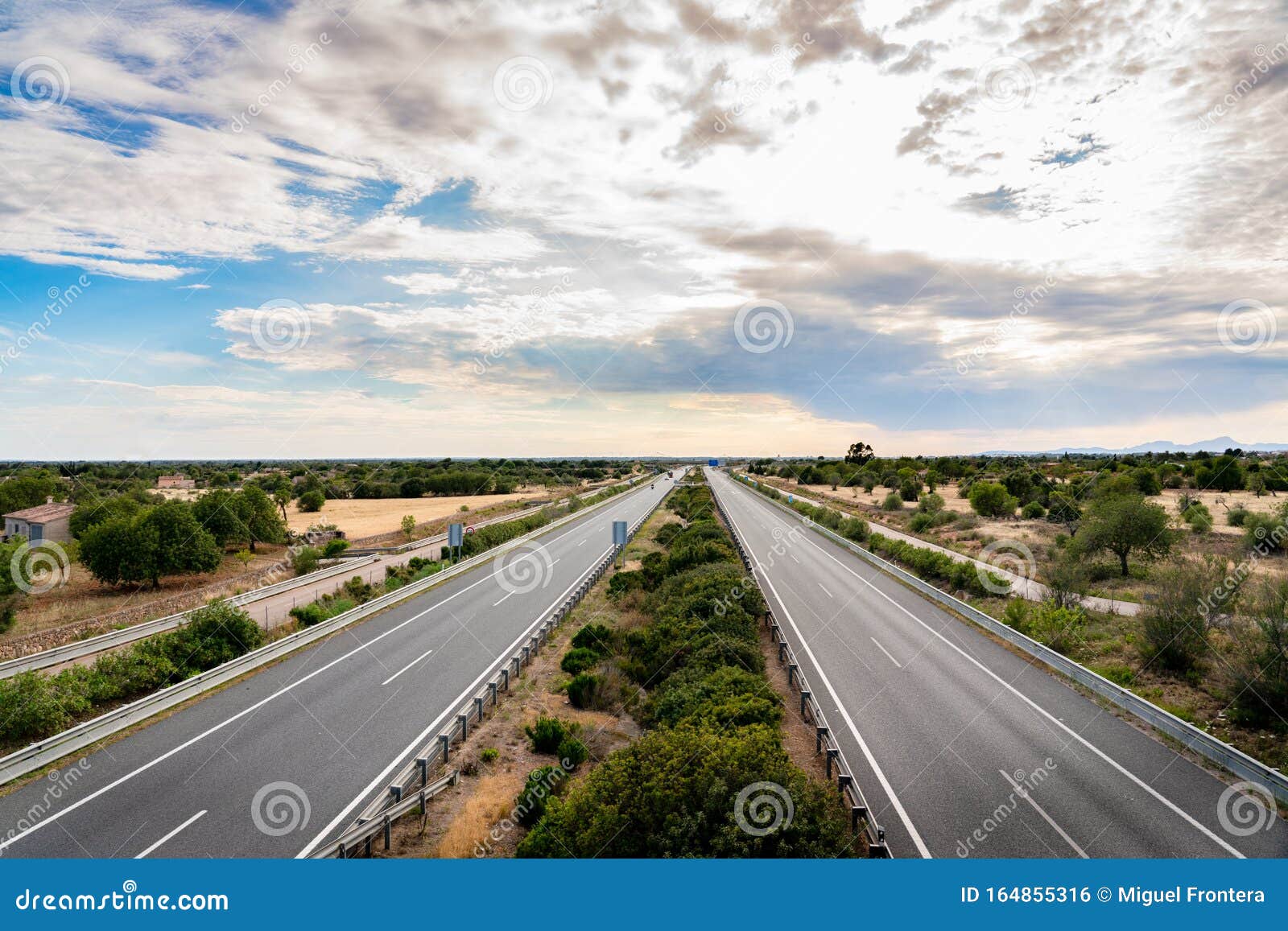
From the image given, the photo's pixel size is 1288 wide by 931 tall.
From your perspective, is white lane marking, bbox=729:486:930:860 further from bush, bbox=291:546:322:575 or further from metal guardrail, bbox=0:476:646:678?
bush, bbox=291:546:322:575

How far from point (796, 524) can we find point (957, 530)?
1338 cm

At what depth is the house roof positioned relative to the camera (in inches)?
1915

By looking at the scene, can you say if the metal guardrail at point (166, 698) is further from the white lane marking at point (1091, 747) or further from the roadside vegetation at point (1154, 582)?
the roadside vegetation at point (1154, 582)

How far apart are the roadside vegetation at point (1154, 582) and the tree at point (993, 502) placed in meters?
0.11

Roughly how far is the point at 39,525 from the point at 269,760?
4962cm

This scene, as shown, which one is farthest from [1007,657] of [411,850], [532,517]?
[532,517]

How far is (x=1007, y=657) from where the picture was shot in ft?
67.1

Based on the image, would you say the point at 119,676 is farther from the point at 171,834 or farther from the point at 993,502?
the point at 993,502

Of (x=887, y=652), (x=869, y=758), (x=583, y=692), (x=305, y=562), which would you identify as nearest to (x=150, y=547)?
(x=305, y=562)

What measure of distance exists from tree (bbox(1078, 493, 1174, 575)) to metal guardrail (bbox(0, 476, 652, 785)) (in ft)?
109

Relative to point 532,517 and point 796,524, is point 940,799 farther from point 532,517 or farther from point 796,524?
point 532,517

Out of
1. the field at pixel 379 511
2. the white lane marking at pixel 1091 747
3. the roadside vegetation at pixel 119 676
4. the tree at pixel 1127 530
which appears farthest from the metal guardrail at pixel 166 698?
the field at pixel 379 511

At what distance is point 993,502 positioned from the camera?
65.3m

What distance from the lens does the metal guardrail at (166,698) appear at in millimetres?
12836
